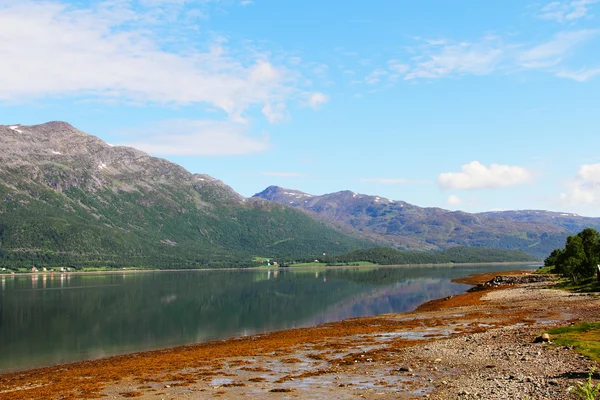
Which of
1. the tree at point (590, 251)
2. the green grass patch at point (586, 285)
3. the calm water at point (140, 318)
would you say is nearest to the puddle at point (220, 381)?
the calm water at point (140, 318)

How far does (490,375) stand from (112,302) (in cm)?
11162

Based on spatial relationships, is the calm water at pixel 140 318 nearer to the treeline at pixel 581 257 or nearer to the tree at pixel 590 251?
the treeline at pixel 581 257

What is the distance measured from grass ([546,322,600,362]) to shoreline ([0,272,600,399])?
45.3 inches

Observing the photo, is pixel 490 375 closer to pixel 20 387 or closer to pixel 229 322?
pixel 20 387

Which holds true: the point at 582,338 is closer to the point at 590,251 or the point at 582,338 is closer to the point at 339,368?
the point at 339,368

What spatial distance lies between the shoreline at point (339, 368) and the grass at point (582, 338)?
1.15 meters

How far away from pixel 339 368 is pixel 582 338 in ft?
49.4

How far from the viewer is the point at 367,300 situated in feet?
382

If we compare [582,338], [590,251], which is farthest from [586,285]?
[582,338]

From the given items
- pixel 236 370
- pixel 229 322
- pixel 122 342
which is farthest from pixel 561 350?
pixel 229 322

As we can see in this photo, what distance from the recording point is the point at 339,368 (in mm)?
30906

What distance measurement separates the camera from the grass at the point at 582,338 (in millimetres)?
27672

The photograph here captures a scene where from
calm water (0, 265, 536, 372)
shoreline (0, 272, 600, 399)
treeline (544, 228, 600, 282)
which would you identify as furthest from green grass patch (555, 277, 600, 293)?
calm water (0, 265, 536, 372)

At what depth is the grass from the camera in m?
27.7
